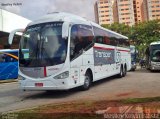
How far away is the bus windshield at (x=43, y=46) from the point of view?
13336 mm

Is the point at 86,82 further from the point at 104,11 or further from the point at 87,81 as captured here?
the point at 104,11

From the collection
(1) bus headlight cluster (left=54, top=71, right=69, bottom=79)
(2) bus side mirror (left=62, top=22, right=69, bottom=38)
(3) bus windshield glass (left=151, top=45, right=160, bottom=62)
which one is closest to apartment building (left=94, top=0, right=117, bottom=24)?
(3) bus windshield glass (left=151, top=45, right=160, bottom=62)

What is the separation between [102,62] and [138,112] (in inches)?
417

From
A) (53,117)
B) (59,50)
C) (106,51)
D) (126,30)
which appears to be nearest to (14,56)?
(106,51)

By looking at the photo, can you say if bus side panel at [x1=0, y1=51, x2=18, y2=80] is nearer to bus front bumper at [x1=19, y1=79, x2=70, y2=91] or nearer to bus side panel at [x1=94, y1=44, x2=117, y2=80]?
bus side panel at [x1=94, y1=44, x2=117, y2=80]

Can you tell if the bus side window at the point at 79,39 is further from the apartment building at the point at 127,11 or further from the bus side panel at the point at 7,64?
the apartment building at the point at 127,11

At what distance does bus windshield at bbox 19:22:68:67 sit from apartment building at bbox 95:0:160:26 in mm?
71707

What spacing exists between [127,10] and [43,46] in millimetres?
76207

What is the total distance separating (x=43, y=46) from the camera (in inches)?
533

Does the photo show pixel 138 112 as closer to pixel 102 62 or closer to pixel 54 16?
pixel 54 16

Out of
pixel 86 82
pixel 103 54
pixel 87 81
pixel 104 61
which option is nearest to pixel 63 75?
pixel 86 82

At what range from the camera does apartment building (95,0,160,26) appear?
8469 centimetres

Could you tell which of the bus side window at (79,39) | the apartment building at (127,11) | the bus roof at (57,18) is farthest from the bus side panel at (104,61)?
the apartment building at (127,11)

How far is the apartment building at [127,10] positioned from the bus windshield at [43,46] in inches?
2823
